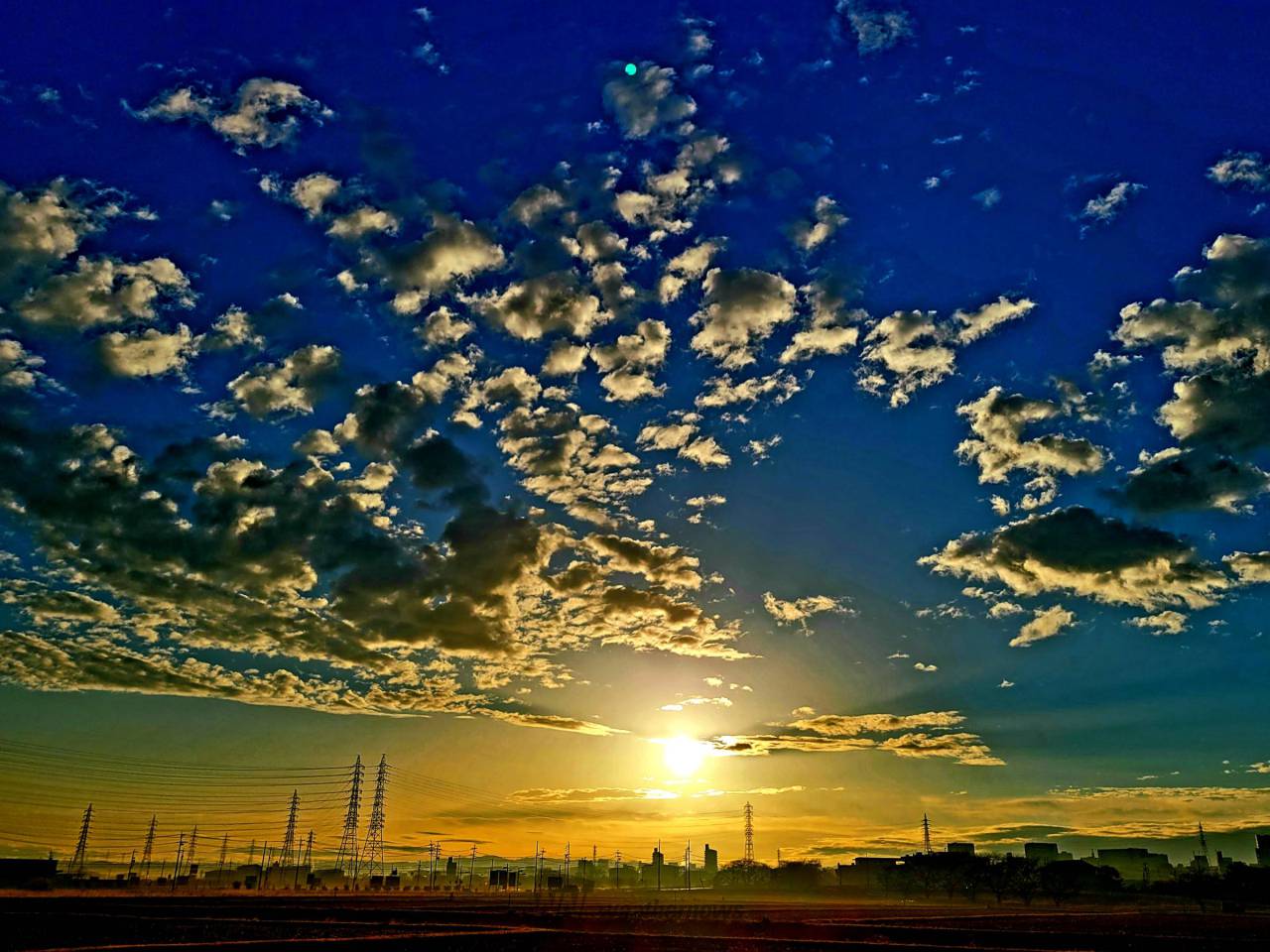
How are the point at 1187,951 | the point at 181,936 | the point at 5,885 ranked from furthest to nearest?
the point at 5,885
the point at 1187,951
the point at 181,936

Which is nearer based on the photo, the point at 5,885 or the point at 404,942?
the point at 404,942

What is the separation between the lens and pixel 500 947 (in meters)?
56.3

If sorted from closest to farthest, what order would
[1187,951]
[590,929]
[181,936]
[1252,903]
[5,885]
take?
[181,936], [1187,951], [590,929], [5,885], [1252,903]

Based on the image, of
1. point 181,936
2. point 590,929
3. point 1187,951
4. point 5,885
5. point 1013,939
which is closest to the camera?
point 181,936

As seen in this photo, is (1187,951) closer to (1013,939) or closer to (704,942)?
(1013,939)

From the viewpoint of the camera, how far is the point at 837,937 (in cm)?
7019

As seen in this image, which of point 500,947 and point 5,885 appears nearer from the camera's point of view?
point 500,947

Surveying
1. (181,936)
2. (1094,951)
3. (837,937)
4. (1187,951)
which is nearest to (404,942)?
(181,936)

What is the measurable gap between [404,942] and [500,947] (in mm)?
7156

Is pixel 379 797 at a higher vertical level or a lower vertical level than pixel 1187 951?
higher

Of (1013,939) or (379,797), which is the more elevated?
(379,797)

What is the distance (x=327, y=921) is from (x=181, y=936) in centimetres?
2574

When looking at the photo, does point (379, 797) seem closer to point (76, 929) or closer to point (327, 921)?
point (327, 921)

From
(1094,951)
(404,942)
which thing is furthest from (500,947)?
(1094,951)
